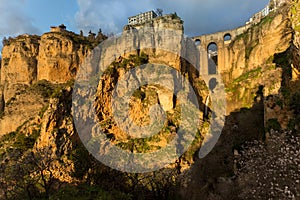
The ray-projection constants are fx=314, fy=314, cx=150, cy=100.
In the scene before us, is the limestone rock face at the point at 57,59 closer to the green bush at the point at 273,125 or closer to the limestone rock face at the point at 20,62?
the limestone rock face at the point at 20,62

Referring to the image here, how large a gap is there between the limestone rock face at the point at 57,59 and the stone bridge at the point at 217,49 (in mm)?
19374

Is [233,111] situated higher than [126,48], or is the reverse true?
[126,48]

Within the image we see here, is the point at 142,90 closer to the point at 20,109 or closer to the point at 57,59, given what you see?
the point at 57,59

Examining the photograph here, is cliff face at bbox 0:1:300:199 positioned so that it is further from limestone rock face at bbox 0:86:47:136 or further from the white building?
the white building

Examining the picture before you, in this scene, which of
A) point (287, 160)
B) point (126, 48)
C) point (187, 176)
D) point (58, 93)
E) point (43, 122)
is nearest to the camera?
point (287, 160)

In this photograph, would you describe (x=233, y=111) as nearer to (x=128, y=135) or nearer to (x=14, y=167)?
(x=128, y=135)

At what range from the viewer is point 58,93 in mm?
37969

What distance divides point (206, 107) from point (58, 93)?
2113cm

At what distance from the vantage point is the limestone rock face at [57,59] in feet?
153

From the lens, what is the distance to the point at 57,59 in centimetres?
Result: 4700

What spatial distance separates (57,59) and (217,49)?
Answer: 1004 inches

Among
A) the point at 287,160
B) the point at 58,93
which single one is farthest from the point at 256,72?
the point at 287,160

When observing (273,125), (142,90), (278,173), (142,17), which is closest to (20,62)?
(142,90)

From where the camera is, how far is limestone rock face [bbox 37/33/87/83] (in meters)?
46.8
